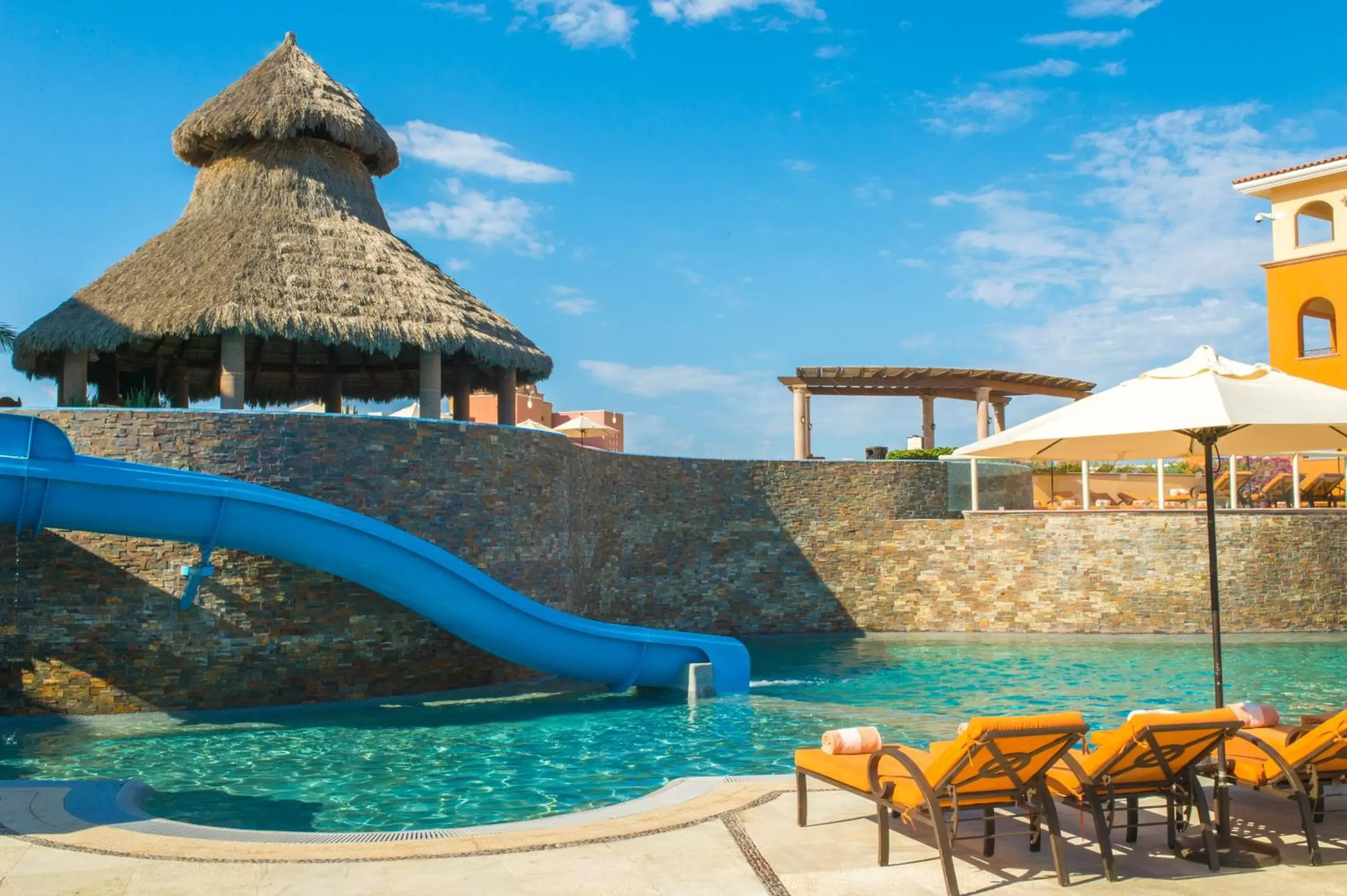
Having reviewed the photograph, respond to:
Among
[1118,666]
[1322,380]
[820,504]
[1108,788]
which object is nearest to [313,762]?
[1108,788]

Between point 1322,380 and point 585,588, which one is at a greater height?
point 1322,380

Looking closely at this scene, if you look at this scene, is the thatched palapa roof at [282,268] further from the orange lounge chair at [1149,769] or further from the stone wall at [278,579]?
the orange lounge chair at [1149,769]

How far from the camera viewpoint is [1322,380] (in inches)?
921

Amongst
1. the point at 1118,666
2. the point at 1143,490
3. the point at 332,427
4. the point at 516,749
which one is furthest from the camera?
the point at 1143,490

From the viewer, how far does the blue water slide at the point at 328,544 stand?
32.1 feet

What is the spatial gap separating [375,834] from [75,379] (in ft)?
34.5

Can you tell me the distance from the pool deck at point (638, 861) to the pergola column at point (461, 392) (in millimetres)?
11119

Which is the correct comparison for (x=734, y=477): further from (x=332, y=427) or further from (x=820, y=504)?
(x=332, y=427)

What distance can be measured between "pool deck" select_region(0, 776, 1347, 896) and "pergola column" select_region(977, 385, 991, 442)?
16.7 meters

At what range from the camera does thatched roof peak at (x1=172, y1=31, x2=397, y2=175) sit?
1515 centimetres

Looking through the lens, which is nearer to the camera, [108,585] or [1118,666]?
[108,585]

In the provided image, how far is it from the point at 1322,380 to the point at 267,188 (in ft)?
68.2

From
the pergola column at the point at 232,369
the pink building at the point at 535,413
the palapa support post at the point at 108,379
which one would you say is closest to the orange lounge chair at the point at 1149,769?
the pergola column at the point at 232,369

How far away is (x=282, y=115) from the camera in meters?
15.1
